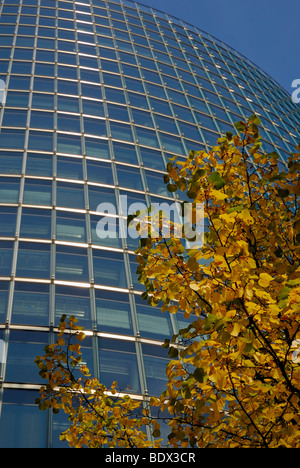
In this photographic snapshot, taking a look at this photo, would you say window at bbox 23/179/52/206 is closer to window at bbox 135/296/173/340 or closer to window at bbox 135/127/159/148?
window at bbox 135/296/173/340

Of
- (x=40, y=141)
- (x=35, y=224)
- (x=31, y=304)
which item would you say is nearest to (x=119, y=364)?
(x=31, y=304)

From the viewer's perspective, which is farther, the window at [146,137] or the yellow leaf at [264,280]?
the window at [146,137]

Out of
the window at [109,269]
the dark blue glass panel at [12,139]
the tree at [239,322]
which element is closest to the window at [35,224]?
the window at [109,269]

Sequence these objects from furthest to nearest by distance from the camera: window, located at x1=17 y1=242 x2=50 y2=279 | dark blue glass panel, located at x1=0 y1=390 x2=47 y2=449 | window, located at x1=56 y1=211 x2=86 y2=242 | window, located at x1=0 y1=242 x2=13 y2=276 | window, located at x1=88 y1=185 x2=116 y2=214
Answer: window, located at x1=88 y1=185 x2=116 y2=214 < window, located at x1=56 y1=211 x2=86 y2=242 < window, located at x1=17 y1=242 x2=50 y2=279 < window, located at x1=0 y1=242 x2=13 y2=276 < dark blue glass panel, located at x1=0 y1=390 x2=47 y2=449

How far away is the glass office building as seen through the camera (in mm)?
11578

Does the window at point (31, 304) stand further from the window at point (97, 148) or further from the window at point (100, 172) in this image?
the window at point (97, 148)

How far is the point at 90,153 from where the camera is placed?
18531 mm

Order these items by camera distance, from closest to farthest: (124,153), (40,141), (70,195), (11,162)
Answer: (70,195) < (11,162) < (40,141) < (124,153)

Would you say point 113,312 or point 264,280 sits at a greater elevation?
point 113,312

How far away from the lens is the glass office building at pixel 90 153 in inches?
456

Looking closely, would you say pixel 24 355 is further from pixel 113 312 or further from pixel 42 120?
pixel 42 120

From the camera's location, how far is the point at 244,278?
11.5ft

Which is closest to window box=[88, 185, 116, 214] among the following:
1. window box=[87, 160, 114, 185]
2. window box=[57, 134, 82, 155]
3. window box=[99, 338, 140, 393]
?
window box=[87, 160, 114, 185]
